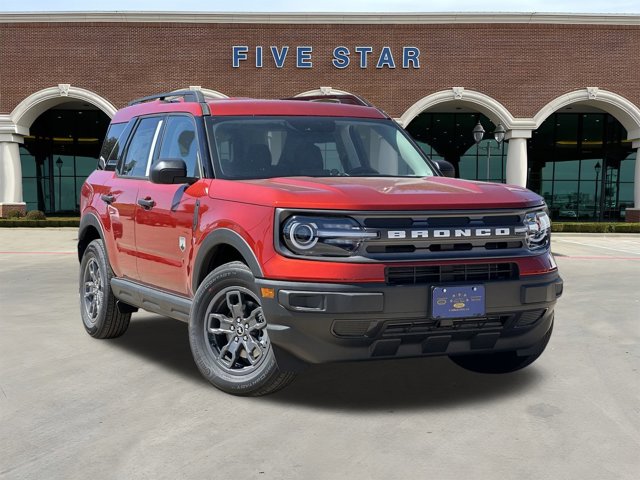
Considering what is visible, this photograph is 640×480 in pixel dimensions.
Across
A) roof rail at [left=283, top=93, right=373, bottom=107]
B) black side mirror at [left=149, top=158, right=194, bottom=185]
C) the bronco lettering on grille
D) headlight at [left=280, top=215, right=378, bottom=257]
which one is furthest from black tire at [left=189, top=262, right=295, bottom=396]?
roof rail at [left=283, top=93, right=373, bottom=107]

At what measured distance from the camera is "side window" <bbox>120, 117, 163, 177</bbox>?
6345mm

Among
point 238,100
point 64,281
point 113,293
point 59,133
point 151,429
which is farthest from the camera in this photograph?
point 59,133

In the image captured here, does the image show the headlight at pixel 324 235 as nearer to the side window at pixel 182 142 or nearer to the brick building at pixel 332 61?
the side window at pixel 182 142

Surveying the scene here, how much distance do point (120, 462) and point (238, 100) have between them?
323cm

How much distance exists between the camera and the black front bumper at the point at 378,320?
14.1 ft

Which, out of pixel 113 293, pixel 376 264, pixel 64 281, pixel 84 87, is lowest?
pixel 64 281

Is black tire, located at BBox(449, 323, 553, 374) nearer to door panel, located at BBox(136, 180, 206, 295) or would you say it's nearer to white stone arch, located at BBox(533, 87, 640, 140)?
door panel, located at BBox(136, 180, 206, 295)

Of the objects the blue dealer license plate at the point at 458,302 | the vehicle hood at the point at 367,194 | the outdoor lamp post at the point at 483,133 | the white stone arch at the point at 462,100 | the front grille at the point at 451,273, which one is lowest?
the blue dealer license plate at the point at 458,302

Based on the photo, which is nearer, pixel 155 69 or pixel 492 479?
pixel 492 479

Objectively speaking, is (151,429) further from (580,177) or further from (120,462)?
(580,177)

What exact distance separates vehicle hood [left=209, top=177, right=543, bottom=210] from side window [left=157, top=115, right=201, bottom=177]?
49cm

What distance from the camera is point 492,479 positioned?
3.55 m

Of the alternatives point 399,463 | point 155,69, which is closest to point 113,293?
point 399,463

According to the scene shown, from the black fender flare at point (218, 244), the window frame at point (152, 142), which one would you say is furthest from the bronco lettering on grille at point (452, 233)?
the window frame at point (152, 142)
